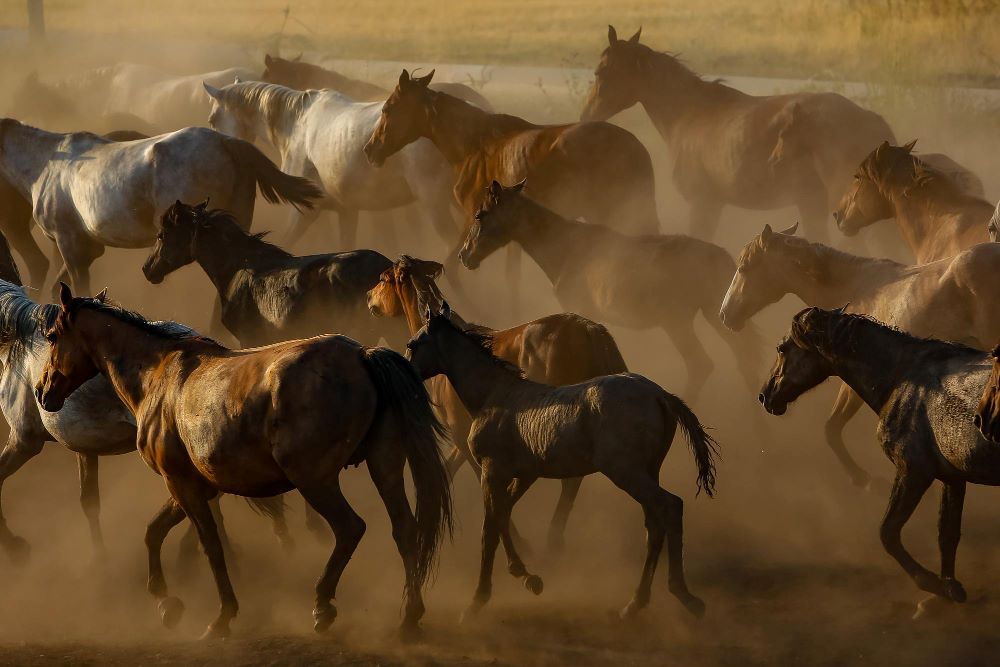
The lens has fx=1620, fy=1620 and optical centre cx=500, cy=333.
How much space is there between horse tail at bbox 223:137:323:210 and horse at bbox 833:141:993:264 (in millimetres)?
3975

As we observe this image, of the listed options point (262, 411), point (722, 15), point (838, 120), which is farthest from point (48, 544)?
point (722, 15)

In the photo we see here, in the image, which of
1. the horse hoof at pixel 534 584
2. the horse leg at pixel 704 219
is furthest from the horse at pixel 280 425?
the horse leg at pixel 704 219

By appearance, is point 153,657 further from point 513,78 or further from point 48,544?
point 513,78

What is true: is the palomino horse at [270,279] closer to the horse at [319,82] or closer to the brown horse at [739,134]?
the brown horse at [739,134]

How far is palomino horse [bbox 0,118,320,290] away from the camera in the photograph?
475 inches

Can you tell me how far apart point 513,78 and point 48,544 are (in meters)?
16.8

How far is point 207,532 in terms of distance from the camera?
7684 mm

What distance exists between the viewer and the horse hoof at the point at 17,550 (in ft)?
30.2

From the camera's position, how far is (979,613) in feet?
25.0

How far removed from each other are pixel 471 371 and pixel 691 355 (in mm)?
2849

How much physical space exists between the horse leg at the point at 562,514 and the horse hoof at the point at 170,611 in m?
2.14

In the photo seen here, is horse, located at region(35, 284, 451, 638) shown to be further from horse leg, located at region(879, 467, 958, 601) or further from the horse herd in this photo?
horse leg, located at region(879, 467, 958, 601)

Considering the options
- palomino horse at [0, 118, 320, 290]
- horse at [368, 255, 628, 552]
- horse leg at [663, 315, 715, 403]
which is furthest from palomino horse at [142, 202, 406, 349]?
horse leg at [663, 315, 715, 403]

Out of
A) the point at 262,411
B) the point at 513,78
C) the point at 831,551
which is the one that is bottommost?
the point at 513,78
